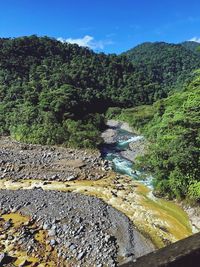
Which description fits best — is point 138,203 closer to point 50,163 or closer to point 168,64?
point 50,163

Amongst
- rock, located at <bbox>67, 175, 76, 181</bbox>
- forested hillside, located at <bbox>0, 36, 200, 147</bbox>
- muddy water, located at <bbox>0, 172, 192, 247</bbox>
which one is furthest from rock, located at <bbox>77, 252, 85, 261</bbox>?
forested hillside, located at <bbox>0, 36, 200, 147</bbox>

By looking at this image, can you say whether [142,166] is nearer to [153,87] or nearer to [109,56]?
[153,87]

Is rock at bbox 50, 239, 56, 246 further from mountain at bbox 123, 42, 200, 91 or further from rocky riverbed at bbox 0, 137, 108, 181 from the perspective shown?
mountain at bbox 123, 42, 200, 91

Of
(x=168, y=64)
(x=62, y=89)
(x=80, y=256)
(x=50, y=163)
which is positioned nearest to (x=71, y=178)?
(x=50, y=163)

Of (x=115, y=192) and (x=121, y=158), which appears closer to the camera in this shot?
(x=115, y=192)

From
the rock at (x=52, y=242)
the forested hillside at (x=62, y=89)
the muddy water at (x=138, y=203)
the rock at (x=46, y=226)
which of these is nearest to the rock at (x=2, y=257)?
the rock at (x=52, y=242)

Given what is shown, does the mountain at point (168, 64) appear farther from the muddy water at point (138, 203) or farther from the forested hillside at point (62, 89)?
the muddy water at point (138, 203)
